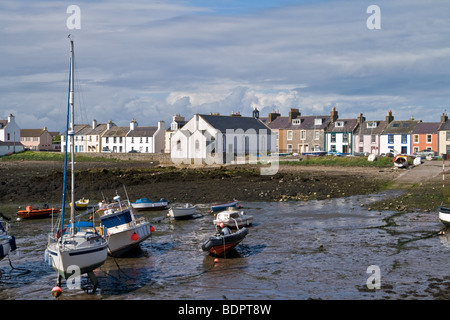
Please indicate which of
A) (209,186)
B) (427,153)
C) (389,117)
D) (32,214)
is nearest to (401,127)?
(389,117)

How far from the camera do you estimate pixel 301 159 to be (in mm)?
69250

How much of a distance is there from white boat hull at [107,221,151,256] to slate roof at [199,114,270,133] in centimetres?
5297

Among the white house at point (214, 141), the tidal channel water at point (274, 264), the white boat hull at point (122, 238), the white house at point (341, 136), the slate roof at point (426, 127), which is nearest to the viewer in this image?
the tidal channel water at point (274, 264)

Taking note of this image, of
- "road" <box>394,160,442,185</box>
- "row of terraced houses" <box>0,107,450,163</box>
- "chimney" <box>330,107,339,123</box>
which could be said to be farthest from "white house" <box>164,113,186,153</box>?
"road" <box>394,160,442,185</box>

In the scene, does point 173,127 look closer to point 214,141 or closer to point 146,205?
point 214,141

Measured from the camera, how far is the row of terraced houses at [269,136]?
75438mm

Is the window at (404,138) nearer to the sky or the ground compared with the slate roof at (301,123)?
nearer to the ground

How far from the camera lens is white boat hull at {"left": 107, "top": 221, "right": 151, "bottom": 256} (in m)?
22.2

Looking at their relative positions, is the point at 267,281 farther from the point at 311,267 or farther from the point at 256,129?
the point at 256,129

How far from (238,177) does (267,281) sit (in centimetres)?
3376

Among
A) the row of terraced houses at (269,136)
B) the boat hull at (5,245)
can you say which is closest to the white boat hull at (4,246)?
the boat hull at (5,245)

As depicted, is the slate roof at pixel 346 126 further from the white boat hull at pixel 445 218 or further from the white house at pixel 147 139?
the white boat hull at pixel 445 218

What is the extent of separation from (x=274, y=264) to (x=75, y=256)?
7997mm

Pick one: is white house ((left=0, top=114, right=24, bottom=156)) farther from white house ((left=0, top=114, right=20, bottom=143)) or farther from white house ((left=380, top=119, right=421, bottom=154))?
white house ((left=380, top=119, right=421, bottom=154))
